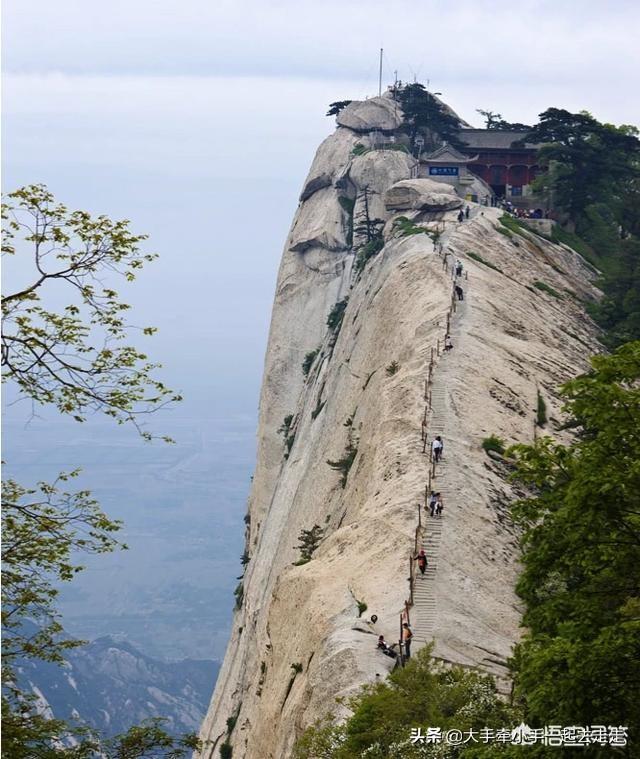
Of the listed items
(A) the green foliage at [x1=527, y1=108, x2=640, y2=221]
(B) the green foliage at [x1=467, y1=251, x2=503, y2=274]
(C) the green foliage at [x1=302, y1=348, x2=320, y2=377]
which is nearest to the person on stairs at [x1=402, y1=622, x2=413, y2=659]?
(B) the green foliage at [x1=467, y1=251, x2=503, y2=274]

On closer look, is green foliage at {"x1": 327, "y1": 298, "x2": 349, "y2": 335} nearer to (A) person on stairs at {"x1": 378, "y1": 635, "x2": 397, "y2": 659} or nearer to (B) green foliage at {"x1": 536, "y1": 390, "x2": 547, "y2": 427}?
(B) green foliage at {"x1": 536, "y1": 390, "x2": 547, "y2": 427}

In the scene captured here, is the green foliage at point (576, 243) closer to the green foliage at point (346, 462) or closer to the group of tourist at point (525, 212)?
the group of tourist at point (525, 212)

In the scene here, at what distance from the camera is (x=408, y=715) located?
26000 millimetres

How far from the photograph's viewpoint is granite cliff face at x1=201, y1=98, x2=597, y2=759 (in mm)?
34719

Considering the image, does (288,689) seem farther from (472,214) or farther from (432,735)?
(472,214)

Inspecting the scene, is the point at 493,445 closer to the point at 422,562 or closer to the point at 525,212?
the point at 422,562

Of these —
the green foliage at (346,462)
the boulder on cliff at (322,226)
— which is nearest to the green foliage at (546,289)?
the green foliage at (346,462)

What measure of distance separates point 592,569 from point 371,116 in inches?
3772

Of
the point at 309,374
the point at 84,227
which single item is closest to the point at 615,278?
the point at 309,374

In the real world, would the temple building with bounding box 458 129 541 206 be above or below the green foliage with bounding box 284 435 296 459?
above

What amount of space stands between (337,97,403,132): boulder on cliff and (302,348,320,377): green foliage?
2674 cm

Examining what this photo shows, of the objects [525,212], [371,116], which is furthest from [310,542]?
[371,116]

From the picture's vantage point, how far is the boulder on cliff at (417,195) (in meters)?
87.4

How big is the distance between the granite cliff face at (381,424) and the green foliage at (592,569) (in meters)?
8.77
